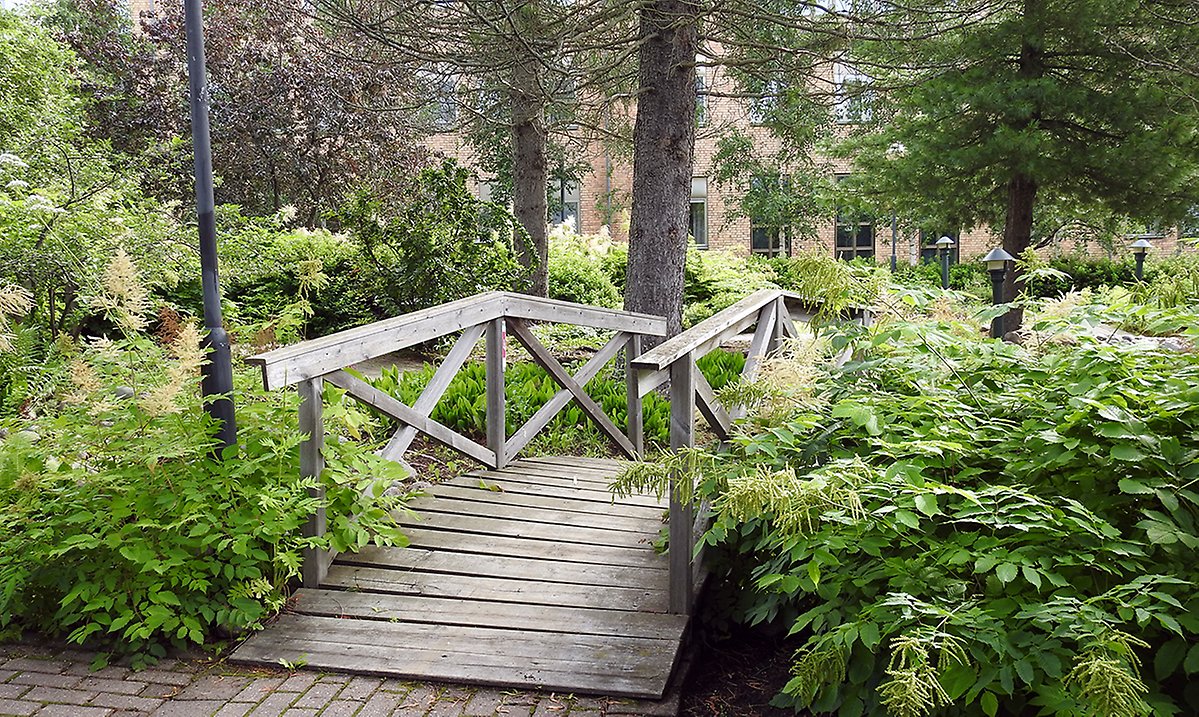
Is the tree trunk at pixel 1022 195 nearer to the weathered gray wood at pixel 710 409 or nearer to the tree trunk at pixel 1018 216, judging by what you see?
the tree trunk at pixel 1018 216

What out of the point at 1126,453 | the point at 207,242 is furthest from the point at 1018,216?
the point at 207,242

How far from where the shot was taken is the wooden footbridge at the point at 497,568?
3490mm

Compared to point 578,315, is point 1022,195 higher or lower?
higher

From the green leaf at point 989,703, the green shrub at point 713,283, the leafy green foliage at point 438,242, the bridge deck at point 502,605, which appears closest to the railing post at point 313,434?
the bridge deck at point 502,605

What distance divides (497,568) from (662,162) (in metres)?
4.85

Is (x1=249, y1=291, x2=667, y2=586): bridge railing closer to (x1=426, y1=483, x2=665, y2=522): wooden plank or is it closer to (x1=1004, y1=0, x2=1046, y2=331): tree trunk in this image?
(x1=426, y1=483, x2=665, y2=522): wooden plank

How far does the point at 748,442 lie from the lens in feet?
11.4

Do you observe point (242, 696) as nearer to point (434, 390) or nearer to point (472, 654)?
point (472, 654)

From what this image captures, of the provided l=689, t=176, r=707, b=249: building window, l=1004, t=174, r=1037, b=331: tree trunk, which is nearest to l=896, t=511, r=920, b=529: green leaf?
l=1004, t=174, r=1037, b=331: tree trunk

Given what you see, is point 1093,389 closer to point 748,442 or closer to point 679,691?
point 748,442

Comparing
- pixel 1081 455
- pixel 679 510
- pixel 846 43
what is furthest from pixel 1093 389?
pixel 846 43

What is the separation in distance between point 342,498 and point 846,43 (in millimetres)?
7217

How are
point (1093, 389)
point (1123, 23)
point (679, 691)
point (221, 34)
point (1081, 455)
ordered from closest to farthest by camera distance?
point (1081, 455)
point (1093, 389)
point (679, 691)
point (1123, 23)
point (221, 34)

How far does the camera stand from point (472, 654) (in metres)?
3.53
